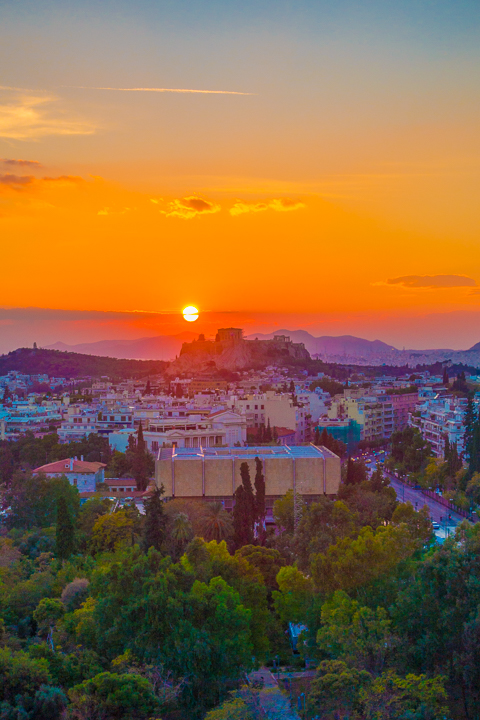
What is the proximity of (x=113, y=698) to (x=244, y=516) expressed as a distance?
11.6 m

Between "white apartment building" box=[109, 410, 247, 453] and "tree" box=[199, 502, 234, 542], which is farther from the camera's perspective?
"white apartment building" box=[109, 410, 247, 453]

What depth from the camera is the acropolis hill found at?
410 ft

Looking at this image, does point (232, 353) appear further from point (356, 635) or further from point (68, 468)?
point (356, 635)

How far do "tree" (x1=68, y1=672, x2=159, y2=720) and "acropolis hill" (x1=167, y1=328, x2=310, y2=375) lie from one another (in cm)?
10978

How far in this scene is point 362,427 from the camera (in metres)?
52.5

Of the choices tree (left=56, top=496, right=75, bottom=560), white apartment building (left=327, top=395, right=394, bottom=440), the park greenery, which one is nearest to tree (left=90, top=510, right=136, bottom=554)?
the park greenery

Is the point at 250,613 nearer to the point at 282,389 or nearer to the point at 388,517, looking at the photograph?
the point at 388,517

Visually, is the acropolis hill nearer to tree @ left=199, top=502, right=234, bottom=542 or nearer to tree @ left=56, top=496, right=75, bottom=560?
tree @ left=199, top=502, right=234, bottom=542

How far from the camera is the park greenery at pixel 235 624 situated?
1028cm

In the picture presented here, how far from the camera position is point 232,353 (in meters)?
128

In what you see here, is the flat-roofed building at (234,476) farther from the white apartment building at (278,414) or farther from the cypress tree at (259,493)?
the white apartment building at (278,414)

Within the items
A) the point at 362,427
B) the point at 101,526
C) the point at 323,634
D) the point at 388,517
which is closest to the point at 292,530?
the point at 388,517

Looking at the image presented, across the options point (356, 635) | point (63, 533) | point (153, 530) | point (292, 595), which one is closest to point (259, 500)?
point (63, 533)

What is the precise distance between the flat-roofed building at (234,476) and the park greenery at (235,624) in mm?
7234
